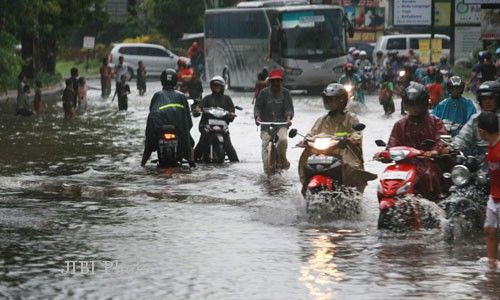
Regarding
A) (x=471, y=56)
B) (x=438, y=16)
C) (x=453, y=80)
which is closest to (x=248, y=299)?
(x=453, y=80)

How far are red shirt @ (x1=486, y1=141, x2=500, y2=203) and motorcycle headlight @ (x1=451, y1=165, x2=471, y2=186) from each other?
1.15m

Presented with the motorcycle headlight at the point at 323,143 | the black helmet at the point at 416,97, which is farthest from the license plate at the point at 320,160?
the black helmet at the point at 416,97

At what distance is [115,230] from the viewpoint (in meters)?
13.8

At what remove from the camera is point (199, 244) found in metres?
12.7

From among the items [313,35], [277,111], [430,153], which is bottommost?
[313,35]

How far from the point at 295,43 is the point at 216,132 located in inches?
1118

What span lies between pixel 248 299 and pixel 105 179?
9.79m

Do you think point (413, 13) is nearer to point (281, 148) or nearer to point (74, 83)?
point (74, 83)

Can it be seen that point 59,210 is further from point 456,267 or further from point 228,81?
point 228,81

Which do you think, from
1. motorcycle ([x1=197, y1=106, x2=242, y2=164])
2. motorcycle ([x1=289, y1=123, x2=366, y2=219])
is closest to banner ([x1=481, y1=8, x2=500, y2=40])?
motorcycle ([x1=197, y1=106, x2=242, y2=164])

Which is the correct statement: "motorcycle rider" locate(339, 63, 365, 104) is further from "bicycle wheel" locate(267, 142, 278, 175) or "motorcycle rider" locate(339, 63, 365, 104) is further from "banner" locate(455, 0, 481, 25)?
"banner" locate(455, 0, 481, 25)

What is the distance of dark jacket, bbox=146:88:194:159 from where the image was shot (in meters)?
20.8

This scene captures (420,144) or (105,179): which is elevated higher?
(420,144)

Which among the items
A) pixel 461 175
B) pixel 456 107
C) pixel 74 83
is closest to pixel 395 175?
pixel 461 175
